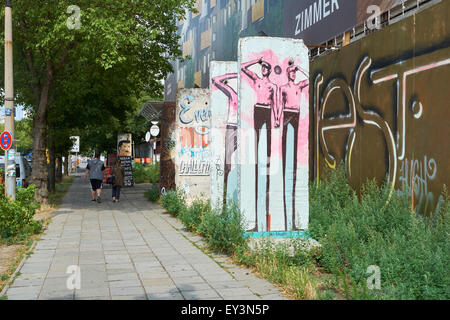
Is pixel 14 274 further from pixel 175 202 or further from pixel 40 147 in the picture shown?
pixel 40 147

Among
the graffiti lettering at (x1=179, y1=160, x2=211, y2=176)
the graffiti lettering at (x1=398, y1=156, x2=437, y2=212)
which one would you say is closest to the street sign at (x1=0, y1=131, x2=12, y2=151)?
the graffiti lettering at (x1=179, y1=160, x2=211, y2=176)

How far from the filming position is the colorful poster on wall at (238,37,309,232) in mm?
7719

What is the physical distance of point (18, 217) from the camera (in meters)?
9.49

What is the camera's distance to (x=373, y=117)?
29.7ft

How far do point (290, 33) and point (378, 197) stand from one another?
753 cm

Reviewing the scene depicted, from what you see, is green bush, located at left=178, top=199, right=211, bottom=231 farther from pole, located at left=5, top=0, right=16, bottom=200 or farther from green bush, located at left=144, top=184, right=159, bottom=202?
green bush, located at left=144, top=184, right=159, bottom=202

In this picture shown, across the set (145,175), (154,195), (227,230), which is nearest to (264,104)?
(227,230)

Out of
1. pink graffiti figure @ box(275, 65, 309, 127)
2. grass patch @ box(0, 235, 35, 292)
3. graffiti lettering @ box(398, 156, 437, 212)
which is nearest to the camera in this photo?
grass patch @ box(0, 235, 35, 292)

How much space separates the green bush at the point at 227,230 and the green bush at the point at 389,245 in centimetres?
121

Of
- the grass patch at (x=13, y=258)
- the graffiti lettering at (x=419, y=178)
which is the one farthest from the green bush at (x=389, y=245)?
the grass patch at (x=13, y=258)

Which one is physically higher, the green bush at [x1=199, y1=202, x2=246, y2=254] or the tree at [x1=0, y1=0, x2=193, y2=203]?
the tree at [x1=0, y1=0, x2=193, y2=203]

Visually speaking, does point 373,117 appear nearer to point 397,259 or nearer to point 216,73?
point 216,73

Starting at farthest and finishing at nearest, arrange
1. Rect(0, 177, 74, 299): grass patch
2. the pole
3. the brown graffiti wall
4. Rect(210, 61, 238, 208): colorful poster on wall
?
the pole
Rect(210, 61, 238, 208): colorful poster on wall
the brown graffiti wall
Rect(0, 177, 74, 299): grass patch

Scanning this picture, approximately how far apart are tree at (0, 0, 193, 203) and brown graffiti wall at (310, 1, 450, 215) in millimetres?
5680
